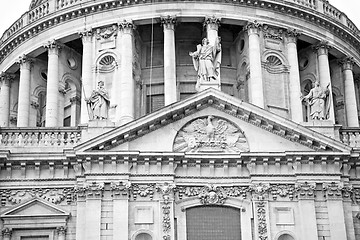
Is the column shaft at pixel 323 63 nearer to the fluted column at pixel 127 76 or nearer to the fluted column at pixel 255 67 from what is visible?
the fluted column at pixel 255 67

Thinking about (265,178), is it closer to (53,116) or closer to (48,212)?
(48,212)

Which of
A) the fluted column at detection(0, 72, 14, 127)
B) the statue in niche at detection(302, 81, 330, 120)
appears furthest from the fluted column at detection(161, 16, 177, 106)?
the fluted column at detection(0, 72, 14, 127)

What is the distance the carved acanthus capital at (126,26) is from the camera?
47.7 m

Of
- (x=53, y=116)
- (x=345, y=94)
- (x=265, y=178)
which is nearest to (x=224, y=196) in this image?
(x=265, y=178)

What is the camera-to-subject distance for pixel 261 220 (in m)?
34.3

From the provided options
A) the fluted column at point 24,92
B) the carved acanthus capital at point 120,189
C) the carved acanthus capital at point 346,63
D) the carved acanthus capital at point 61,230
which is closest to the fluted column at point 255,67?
the carved acanthus capital at point 346,63

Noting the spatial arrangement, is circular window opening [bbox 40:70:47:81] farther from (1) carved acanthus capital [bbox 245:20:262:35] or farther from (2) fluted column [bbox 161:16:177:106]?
(1) carved acanthus capital [bbox 245:20:262:35]

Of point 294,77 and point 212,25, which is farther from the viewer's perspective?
point 294,77

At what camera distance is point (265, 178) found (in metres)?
34.9

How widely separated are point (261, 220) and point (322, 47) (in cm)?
1879

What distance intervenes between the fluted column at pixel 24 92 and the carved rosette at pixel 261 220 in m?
19.0

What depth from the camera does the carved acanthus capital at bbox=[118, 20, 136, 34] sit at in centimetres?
4766

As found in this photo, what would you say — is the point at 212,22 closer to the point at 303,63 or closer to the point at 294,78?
the point at 294,78

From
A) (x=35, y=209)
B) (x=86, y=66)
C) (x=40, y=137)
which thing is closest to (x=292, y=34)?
(x=86, y=66)
